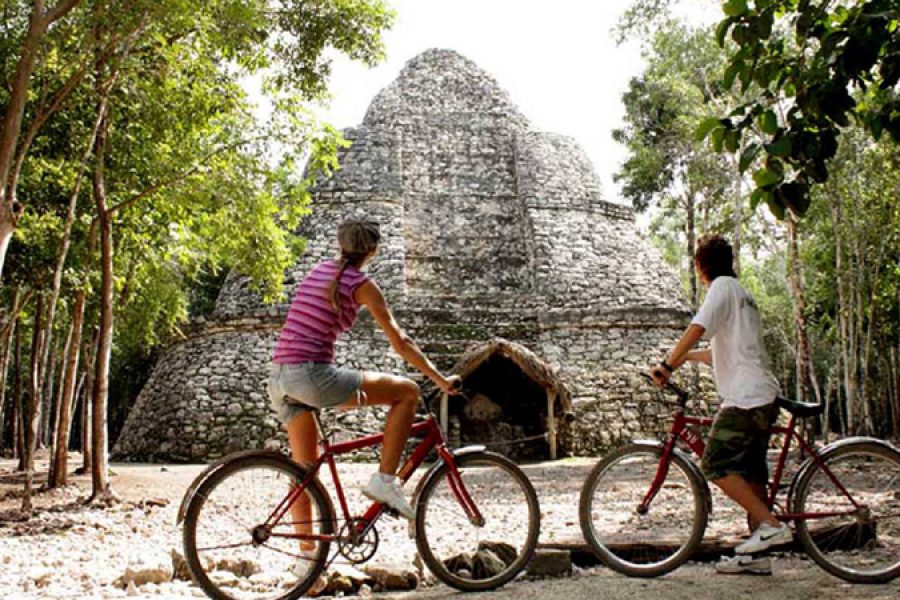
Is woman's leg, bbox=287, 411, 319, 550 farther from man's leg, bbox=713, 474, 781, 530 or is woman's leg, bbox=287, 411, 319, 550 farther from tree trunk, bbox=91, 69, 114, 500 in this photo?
tree trunk, bbox=91, 69, 114, 500

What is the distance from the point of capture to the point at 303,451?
371cm

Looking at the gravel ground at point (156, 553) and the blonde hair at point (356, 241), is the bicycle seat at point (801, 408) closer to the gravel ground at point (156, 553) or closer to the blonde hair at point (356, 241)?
the gravel ground at point (156, 553)

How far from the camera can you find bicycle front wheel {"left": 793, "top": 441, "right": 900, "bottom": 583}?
391 cm

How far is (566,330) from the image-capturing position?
56.4 ft

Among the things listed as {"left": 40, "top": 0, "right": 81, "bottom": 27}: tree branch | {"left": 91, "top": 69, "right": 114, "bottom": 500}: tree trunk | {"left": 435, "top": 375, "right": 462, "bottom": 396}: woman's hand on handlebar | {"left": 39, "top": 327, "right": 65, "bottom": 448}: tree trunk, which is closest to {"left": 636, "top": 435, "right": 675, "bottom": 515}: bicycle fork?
{"left": 435, "top": 375, "right": 462, "bottom": 396}: woman's hand on handlebar

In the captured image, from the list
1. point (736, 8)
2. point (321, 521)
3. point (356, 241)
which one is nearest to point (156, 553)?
point (321, 521)

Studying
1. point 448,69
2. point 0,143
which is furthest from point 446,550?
point 448,69

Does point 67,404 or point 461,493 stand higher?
point 67,404

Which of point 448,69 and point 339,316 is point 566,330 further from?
point 339,316

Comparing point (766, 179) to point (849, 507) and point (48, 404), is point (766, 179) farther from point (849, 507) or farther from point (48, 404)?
point (48, 404)

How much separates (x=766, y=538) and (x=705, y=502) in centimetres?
34

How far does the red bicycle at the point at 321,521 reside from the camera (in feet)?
11.6

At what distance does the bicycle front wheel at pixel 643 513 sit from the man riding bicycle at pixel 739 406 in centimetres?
19

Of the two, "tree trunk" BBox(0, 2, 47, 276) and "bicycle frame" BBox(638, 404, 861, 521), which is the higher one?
"tree trunk" BBox(0, 2, 47, 276)
